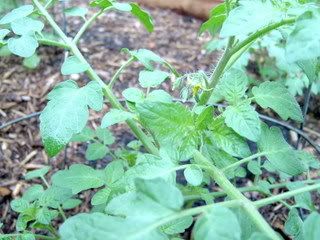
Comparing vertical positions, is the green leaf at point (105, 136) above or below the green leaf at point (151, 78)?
below

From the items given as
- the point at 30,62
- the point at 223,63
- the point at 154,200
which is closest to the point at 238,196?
the point at 154,200

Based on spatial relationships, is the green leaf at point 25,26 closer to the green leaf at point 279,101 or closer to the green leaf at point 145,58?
the green leaf at point 145,58


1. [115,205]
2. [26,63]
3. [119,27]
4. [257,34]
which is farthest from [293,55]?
[119,27]

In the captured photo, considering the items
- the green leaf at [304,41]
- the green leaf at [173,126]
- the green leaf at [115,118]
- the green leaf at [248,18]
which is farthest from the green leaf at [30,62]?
the green leaf at [304,41]

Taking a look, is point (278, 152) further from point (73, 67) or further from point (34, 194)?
point (34, 194)

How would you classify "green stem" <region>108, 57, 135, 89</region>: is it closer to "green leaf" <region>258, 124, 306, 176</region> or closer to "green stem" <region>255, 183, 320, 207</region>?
"green leaf" <region>258, 124, 306, 176</region>

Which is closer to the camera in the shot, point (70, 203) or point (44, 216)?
point (44, 216)

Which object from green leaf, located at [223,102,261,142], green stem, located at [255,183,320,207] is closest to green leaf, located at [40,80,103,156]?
green leaf, located at [223,102,261,142]
